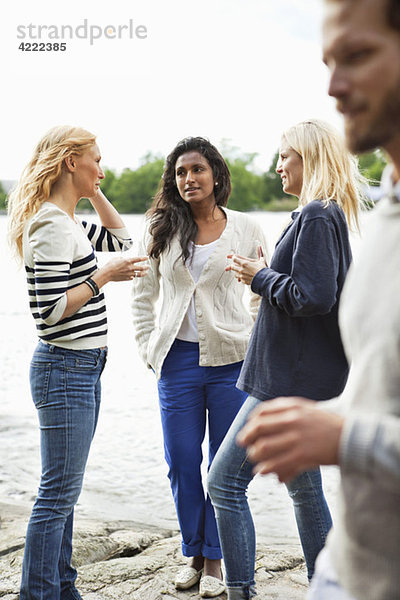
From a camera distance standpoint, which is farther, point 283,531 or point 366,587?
point 283,531

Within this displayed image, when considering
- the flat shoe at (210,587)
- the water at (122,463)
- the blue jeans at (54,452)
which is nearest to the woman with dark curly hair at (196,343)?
the flat shoe at (210,587)

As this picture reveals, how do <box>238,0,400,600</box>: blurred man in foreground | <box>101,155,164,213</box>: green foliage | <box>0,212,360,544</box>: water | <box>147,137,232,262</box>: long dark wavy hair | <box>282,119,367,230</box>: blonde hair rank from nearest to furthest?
<box>238,0,400,600</box>: blurred man in foreground → <box>282,119,367,230</box>: blonde hair → <box>147,137,232,262</box>: long dark wavy hair → <box>0,212,360,544</box>: water → <box>101,155,164,213</box>: green foliage

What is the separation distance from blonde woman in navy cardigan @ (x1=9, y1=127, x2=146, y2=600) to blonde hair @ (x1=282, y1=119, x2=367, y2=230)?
0.77 meters

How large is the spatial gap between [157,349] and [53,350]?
2.03 ft

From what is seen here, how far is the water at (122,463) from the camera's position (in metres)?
4.30

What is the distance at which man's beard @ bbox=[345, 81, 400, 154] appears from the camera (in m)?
1.00

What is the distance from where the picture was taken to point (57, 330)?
2.51m

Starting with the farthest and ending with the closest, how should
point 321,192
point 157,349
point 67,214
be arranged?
point 157,349 < point 67,214 < point 321,192

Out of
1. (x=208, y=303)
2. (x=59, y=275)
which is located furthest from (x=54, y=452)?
(x=208, y=303)

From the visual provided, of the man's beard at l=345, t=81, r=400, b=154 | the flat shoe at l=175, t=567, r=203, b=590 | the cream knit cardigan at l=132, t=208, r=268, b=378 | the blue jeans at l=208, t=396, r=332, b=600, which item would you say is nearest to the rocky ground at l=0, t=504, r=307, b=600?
the flat shoe at l=175, t=567, r=203, b=590

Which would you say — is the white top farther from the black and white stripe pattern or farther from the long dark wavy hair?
the black and white stripe pattern

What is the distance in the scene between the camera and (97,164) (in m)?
2.71

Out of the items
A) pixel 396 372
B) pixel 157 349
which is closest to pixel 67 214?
pixel 157 349

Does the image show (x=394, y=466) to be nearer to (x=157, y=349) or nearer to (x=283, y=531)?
(x=157, y=349)
